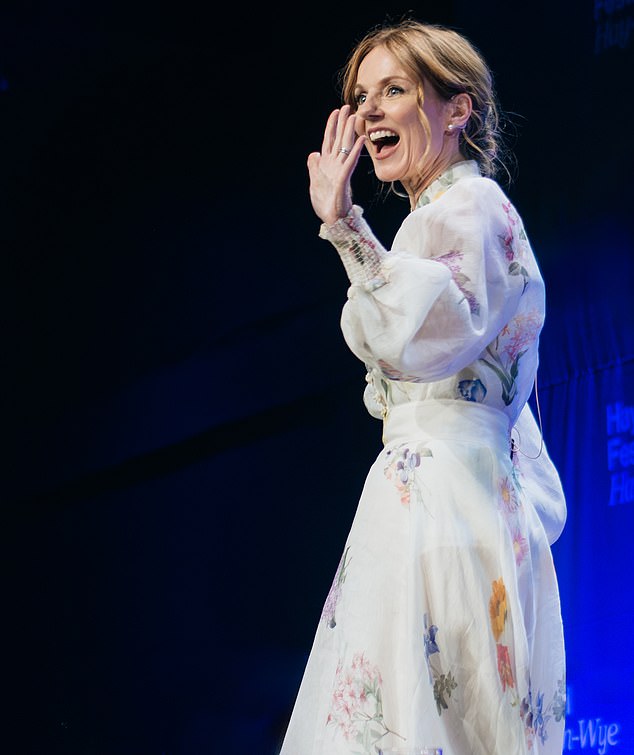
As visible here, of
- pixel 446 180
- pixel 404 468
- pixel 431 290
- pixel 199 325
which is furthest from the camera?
pixel 199 325

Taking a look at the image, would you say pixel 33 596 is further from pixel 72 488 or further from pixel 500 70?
pixel 500 70

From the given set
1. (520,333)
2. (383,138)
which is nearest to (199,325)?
(383,138)

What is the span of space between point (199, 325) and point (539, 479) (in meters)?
1.44

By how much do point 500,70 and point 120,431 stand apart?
133cm

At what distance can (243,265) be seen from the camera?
2818 mm

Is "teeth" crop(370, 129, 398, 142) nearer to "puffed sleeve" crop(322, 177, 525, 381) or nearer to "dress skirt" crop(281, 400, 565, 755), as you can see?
"puffed sleeve" crop(322, 177, 525, 381)

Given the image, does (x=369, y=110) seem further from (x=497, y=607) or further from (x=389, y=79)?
(x=497, y=607)

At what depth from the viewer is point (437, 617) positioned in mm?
1212

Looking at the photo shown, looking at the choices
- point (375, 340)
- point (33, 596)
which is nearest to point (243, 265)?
point (33, 596)

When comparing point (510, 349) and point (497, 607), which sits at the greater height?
point (510, 349)

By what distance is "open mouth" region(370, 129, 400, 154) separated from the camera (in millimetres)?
1455

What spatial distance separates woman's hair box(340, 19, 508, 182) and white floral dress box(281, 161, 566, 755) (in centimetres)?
18

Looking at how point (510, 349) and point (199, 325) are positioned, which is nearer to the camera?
point (510, 349)

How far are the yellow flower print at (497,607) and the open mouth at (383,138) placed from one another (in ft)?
1.93
